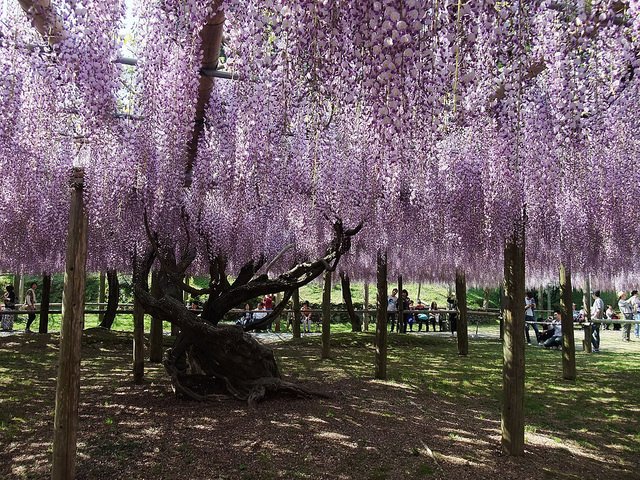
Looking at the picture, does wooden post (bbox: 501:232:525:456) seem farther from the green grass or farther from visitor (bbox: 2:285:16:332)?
visitor (bbox: 2:285:16:332)

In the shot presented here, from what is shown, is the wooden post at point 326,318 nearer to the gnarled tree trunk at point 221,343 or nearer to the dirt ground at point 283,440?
the dirt ground at point 283,440

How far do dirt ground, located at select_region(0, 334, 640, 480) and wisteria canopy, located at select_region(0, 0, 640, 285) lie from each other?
6.83 ft

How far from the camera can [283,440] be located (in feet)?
15.5

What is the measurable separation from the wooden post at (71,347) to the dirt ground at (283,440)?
1.23 ft

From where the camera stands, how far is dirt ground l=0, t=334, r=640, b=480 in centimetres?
407

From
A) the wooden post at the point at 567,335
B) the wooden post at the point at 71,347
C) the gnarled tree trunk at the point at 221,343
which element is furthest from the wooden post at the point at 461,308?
the wooden post at the point at 71,347

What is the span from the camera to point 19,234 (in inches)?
371

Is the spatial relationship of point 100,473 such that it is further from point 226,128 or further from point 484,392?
point 484,392

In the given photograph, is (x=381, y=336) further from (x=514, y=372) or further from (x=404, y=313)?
(x=404, y=313)

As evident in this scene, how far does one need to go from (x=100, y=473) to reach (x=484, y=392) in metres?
5.18

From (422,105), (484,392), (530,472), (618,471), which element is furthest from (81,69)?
(484,392)

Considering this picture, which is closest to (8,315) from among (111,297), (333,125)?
(111,297)

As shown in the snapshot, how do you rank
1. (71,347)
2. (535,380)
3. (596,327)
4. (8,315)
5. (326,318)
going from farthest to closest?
(8,315) → (596,327) → (326,318) → (535,380) → (71,347)

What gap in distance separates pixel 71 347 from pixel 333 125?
3936mm
